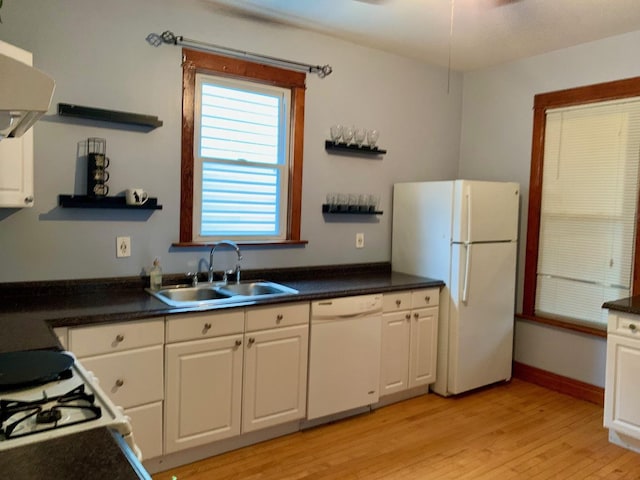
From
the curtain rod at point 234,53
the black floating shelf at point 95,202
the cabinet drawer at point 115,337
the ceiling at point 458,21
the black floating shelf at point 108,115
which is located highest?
the ceiling at point 458,21

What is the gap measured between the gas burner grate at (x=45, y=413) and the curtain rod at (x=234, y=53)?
2.22m

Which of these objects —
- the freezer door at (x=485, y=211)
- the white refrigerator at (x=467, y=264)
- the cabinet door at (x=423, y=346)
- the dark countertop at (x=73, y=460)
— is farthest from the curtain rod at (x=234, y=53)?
the dark countertop at (x=73, y=460)

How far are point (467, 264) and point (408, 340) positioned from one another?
687 millimetres

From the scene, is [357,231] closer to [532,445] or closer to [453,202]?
[453,202]

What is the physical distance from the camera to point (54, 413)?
3.93 ft

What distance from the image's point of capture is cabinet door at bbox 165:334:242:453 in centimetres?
248

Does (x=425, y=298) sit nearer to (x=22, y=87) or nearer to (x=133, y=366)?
(x=133, y=366)

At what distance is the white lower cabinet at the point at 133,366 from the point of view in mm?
2234

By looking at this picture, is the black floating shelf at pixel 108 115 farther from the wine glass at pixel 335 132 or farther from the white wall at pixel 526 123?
the white wall at pixel 526 123

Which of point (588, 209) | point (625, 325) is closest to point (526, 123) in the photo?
point (588, 209)

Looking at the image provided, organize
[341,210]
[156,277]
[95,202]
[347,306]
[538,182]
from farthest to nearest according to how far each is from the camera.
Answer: [538,182] → [341,210] → [347,306] → [156,277] → [95,202]

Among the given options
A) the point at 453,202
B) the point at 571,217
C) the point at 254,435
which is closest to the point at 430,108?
the point at 453,202

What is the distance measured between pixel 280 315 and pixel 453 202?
1.54 m

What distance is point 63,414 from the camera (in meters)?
1.23
